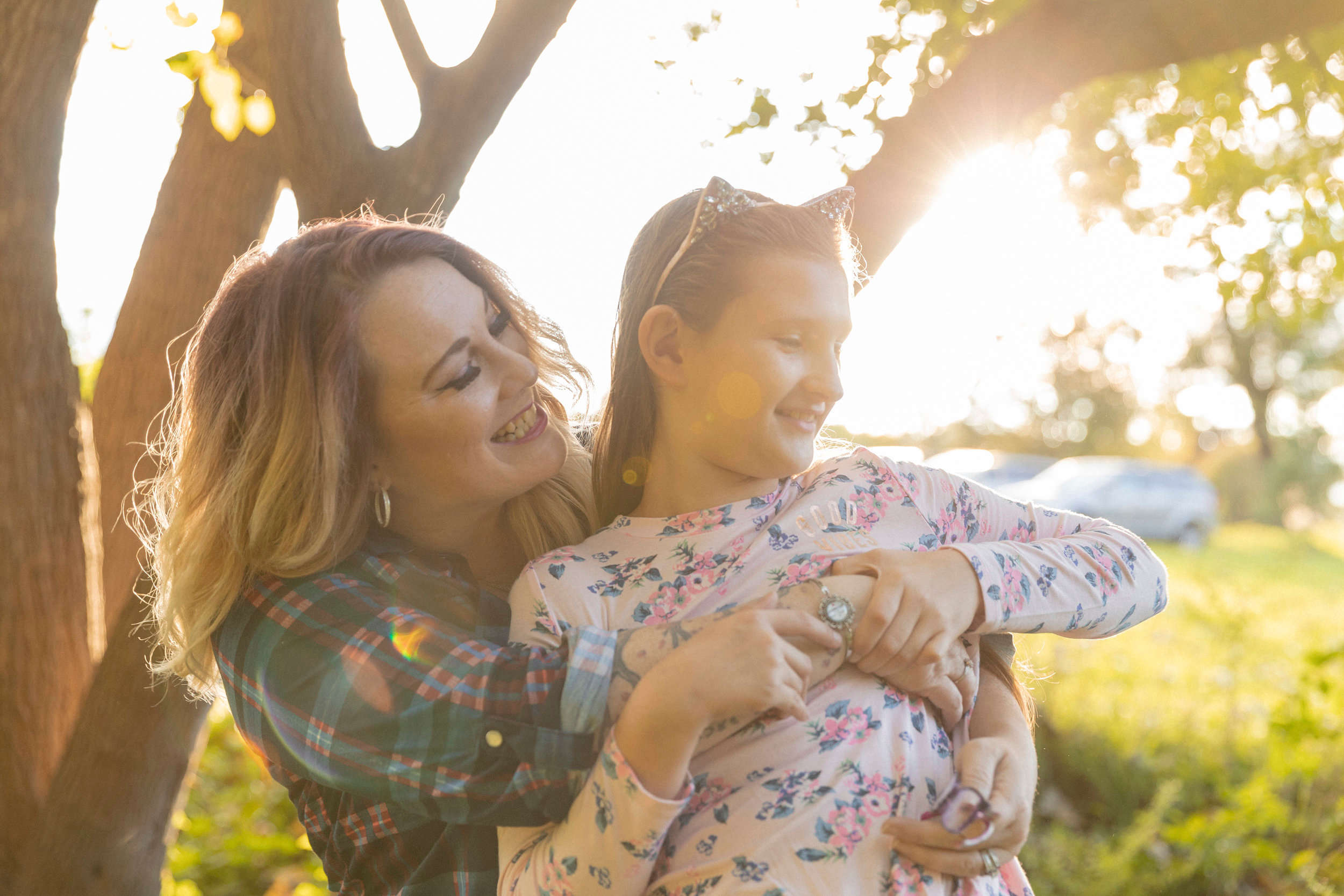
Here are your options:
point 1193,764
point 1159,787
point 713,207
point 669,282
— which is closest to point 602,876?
point 669,282

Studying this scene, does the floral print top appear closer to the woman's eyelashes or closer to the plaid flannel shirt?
the plaid flannel shirt

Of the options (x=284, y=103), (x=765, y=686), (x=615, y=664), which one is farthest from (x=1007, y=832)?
(x=284, y=103)

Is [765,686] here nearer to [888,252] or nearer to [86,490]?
[888,252]

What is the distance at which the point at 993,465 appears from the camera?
2331 centimetres

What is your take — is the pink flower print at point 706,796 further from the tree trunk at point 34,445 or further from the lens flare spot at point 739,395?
the tree trunk at point 34,445

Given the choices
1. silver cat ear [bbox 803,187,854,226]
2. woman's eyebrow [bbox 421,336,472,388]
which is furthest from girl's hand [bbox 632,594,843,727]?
silver cat ear [bbox 803,187,854,226]

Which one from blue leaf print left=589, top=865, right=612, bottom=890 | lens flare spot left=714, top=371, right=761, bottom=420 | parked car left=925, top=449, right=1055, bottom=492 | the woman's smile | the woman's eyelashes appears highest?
the woman's eyelashes

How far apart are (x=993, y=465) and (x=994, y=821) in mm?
22886

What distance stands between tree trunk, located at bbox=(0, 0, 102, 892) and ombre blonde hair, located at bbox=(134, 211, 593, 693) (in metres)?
0.54

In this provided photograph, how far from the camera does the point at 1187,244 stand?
5.02m

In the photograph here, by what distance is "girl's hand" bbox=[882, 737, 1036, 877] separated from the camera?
1539 millimetres

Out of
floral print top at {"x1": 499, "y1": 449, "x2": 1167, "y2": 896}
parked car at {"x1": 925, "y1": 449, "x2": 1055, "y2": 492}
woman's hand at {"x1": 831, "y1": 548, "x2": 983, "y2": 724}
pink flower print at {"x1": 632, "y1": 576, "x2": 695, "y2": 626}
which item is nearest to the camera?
floral print top at {"x1": 499, "y1": 449, "x2": 1167, "y2": 896}

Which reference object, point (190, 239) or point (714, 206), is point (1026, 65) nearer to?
point (714, 206)

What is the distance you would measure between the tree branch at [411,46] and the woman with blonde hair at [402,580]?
1.79 ft
